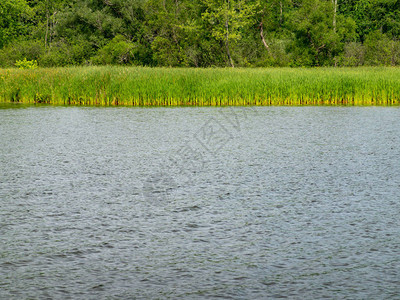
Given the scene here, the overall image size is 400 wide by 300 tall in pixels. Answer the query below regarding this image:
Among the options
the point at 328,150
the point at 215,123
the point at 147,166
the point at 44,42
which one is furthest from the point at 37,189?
the point at 44,42

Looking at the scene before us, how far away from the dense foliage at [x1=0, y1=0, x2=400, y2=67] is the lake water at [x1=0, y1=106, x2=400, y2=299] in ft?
89.0

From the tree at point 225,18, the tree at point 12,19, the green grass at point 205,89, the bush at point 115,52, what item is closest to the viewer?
the green grass at point 205,89

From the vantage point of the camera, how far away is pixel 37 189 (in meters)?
6.40

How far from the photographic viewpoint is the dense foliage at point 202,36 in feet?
121

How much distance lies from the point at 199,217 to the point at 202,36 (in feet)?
111

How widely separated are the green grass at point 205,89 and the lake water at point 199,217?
940 cm

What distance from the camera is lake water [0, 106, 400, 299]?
368 centimetres

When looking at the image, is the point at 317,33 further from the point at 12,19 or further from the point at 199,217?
the point at 199,217

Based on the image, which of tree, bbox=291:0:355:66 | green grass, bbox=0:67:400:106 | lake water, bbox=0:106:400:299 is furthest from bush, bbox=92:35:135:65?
lake water, bbox=0:106:400:299

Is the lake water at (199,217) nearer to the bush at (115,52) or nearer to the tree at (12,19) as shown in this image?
the bush at (115,52)

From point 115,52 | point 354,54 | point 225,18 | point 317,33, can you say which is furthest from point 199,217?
point 354,54

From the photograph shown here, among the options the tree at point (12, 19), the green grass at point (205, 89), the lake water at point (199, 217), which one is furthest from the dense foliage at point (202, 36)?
the lake water at point (199, 217)

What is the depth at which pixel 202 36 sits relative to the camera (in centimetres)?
3791

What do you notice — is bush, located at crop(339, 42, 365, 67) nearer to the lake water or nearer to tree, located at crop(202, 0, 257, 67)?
tree, located at crop(202, 0, 257, 67)
